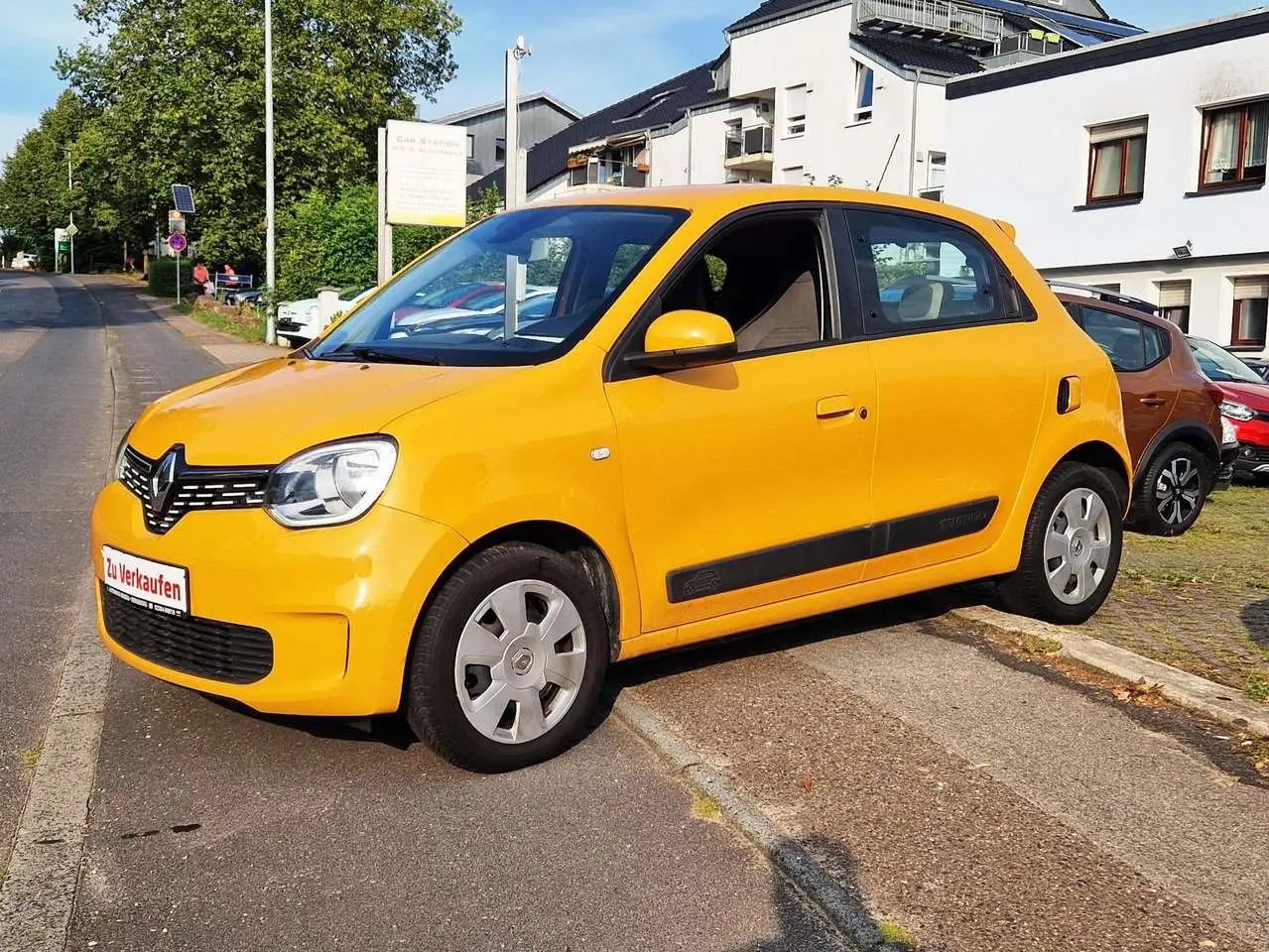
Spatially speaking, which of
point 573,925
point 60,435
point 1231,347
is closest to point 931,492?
point 573,925

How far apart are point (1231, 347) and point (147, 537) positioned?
25.6 metres

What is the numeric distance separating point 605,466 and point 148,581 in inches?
57.6

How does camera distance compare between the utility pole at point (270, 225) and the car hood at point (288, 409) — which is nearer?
the car hood at point (288, 409)

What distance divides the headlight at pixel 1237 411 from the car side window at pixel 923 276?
309 inches

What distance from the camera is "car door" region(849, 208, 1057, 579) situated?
5.11 metres

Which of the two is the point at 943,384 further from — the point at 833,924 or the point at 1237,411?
the point at 1237,411

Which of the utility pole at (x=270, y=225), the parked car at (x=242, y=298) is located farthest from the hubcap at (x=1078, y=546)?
the parked car at (x=242, y=298)

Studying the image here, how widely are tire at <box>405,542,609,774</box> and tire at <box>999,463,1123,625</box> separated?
228 centimetres

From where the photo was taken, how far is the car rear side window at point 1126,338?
30.4ft

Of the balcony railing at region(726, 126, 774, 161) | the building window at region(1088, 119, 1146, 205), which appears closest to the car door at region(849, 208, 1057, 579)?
the building window at region(1088, 119, 1146, 205)

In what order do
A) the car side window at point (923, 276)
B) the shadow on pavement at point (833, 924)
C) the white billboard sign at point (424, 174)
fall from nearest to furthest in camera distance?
1. the shadow on pavement at point (833, 924)
2. the car side window at point (923, 276)
3. the white billboard sign at point (424, 174)

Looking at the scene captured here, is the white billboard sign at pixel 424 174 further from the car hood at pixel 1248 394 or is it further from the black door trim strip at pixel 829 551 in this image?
the black door trim strip at pixel 829 551

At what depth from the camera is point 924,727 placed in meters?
4.54

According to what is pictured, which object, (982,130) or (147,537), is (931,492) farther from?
(982,130)
